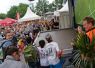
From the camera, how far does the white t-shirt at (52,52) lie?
1241cm

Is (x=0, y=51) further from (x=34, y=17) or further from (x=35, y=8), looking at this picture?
(x=35, y=8)

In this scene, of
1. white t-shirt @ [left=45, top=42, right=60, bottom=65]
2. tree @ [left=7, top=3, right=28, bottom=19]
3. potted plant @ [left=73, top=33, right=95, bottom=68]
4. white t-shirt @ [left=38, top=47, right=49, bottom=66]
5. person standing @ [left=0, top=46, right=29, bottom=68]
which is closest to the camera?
person standing @ [left=0, top=46, right=29, bottom=68]

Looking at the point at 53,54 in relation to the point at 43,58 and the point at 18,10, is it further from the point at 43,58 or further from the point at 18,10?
the point at 18,10

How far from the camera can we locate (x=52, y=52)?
→ 1246cm

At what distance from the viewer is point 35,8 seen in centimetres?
9406

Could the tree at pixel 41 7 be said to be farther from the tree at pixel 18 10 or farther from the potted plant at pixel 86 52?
the potted plant at pixel 86 52

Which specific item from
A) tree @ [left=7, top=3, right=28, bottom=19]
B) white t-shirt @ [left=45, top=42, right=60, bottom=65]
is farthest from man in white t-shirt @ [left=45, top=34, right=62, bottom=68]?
tree @ [left=7, top=3, right=28, bottom=19]

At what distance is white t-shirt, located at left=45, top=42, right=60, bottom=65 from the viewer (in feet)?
40.7

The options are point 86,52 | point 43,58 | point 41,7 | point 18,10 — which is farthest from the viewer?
point 18,10

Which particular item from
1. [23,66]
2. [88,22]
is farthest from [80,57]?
[23,66]

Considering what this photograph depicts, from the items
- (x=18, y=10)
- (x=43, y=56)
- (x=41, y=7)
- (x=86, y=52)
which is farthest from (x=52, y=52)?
(x=18, y=10)

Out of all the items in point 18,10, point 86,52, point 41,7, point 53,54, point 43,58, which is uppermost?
point 86,52

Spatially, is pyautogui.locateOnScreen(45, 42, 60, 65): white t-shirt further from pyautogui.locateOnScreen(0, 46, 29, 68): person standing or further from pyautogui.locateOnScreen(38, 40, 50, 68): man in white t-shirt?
pyautogui.locateOnScreen(0, 46, 29, 68): person standing

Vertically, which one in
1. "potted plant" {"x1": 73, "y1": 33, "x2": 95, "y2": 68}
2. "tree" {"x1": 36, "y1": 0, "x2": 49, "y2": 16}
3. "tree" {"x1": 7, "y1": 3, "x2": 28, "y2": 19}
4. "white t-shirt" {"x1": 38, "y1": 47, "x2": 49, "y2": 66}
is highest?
"potted plant" {"x1": 73, "y1": 33, "x2": 95, "y2": 68}
